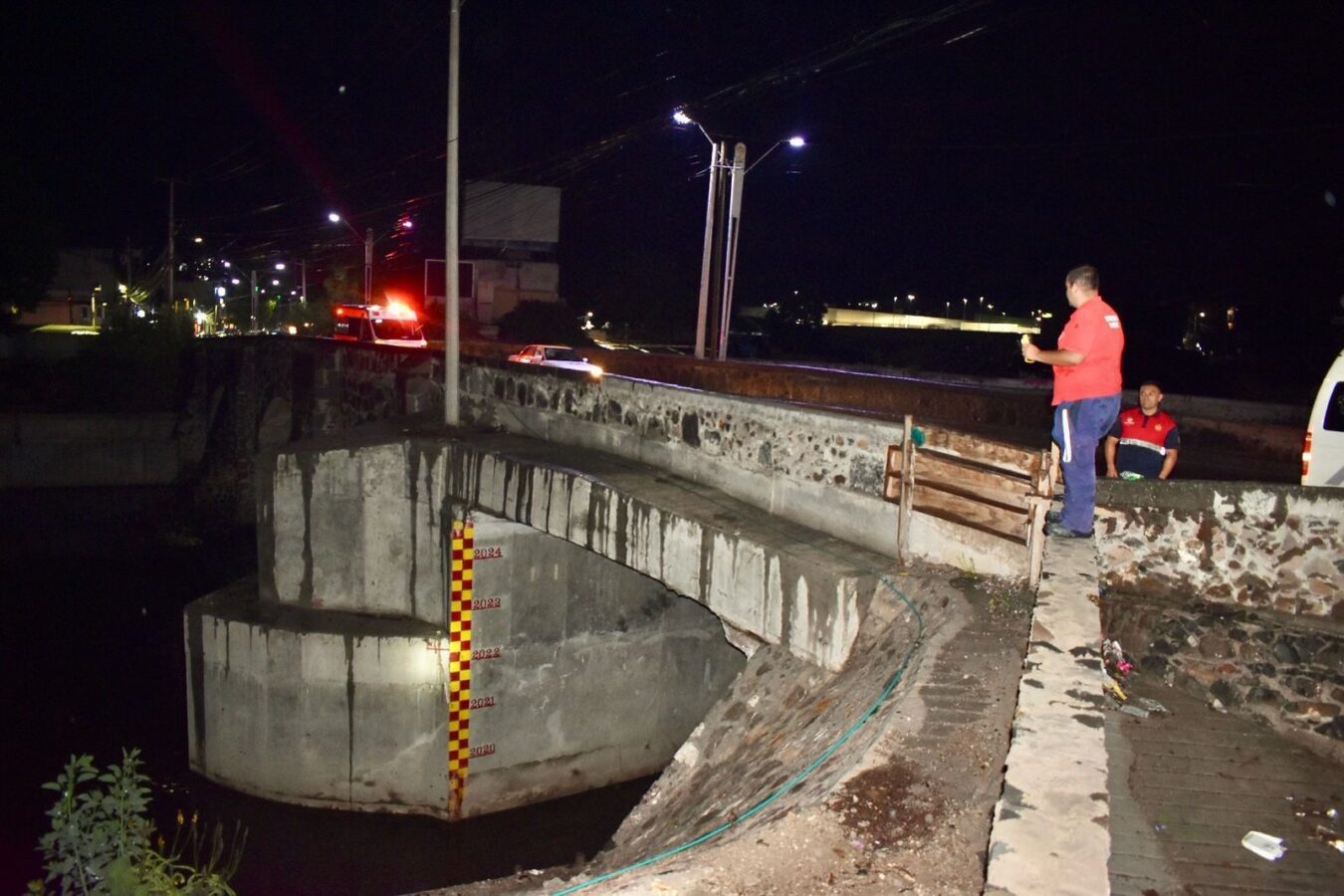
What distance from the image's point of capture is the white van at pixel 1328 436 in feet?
25.7

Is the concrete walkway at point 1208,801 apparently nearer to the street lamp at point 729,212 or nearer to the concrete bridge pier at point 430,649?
the concrete bridge pier at point 430,649

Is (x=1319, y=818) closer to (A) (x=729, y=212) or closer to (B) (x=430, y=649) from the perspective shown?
(B) (x=430, y=649)

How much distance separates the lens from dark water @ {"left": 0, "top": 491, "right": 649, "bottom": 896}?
11820mm

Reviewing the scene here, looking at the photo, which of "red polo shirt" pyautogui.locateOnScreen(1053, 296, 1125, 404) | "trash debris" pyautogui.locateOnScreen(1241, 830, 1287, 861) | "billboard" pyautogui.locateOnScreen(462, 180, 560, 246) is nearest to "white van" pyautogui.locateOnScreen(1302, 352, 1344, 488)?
"red polo shirt" pyautogui.locateOnScreen(1053, 296, 1125, 404)

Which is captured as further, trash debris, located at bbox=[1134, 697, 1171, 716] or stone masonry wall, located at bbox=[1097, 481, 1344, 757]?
stone masonry wall, located at bbox=[1097, 481, 1344, 757]

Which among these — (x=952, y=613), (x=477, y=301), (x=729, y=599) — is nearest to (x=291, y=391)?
(x=729, y=599)

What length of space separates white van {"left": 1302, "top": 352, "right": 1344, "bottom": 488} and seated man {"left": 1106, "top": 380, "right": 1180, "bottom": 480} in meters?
1.36

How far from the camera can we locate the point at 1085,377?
17.7 ft

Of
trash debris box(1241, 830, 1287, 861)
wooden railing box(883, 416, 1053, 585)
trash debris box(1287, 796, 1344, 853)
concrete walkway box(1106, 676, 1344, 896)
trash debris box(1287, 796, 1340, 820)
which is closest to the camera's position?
concrete walkway box(1106, 676, 1344, 896)

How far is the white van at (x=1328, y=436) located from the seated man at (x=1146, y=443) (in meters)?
1.36

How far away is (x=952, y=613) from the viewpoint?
5914mm

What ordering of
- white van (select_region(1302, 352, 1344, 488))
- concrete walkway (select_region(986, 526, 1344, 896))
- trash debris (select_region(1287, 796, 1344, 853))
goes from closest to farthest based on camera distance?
concrete walkway (select_region(986, 526, 1344, 896)) < trash debris (select_region(1287, 796, 1344, 853)) < white van (select_region(1302, 352, 1344, 488))

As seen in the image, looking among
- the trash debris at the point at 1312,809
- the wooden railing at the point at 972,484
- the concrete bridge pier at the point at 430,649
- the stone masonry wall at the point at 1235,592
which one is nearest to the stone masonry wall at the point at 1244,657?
the stone masonry wall at the point at 1235,592

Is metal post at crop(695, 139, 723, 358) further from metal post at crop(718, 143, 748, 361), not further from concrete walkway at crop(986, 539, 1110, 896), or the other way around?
concrete walkway at crop(986, 539, 1110, 896)
